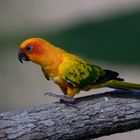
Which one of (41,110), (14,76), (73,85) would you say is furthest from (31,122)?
(14,76)

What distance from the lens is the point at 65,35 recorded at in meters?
7.69

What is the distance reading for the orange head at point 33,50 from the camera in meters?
3.89

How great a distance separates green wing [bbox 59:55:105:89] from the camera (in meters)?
3.93

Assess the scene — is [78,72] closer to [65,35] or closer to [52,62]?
[52,62]

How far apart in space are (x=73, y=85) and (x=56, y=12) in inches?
162

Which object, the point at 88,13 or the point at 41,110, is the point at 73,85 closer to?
the point at 41,110

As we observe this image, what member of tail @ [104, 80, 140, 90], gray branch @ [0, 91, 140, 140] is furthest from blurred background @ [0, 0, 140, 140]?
gray branch @ [0, 91, 140, 140]

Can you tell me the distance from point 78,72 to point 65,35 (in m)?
3.72

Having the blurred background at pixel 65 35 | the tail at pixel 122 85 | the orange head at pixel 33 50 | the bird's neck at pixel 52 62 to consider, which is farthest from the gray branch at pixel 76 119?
the blurred background at pixel 65 35

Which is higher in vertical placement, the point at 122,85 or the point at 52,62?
the point at 52,62

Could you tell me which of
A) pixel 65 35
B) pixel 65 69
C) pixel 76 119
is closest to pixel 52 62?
pixel 65 69

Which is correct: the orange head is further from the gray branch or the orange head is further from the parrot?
the gray branch

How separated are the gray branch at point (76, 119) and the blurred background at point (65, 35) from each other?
268 cm

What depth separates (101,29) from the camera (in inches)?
304
